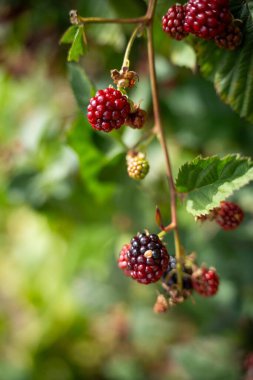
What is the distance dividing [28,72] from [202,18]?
1.70 meters

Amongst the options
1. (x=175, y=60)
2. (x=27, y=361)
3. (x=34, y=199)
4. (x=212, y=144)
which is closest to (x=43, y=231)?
(x=27, y=361)

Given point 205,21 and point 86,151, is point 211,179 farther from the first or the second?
point 86,151

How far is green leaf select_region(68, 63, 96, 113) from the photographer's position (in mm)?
1344

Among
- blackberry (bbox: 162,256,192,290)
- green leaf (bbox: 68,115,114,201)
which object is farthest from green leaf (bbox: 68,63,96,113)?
blackberry (bbox: 162,256,192,290)

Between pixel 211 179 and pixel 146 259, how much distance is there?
25 cm

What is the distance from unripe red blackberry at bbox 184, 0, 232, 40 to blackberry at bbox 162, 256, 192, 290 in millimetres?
535

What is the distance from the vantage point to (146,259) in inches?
40.9

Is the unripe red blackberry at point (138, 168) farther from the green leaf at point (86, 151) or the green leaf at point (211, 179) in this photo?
the green leaf at point (86, 151)

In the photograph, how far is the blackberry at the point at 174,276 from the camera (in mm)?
1180

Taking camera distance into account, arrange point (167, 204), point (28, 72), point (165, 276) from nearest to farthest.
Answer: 1. point (165, 276)
2. point (167, 204)
3. point (28, 72)

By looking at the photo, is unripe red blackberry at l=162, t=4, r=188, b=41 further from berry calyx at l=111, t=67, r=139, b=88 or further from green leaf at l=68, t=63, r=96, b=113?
green leaf at l=68, t=63, r=96, b=113

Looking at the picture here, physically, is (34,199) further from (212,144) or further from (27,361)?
(27,361)

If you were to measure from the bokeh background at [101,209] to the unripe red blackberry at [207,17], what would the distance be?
21 centimetres

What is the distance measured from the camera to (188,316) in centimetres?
262
